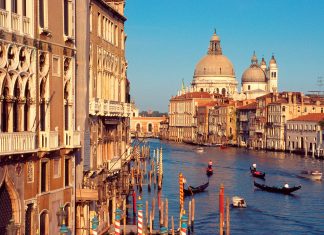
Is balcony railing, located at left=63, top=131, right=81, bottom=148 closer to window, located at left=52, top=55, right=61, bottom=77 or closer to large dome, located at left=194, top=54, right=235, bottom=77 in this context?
window, located at left=52, top=55, right=61, bottom=77

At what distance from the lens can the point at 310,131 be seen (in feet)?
173

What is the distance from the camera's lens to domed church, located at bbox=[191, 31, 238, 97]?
96500 millimetres

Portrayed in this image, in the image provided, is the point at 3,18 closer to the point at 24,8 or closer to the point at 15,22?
the point at 15,22

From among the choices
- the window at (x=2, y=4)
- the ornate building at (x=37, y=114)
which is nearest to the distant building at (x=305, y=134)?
the ornate building at (x=37, y=114)

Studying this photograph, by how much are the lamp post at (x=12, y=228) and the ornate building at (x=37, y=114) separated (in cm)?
8

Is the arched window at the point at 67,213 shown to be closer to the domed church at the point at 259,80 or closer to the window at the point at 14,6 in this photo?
the window at the point at 14,6

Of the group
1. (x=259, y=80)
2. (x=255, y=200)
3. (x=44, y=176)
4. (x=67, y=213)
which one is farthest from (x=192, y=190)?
(x=259, y=80)

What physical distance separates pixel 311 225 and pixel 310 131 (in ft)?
112

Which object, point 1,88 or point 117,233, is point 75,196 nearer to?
point 117,233

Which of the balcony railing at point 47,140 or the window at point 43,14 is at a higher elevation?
the window at point 43,14

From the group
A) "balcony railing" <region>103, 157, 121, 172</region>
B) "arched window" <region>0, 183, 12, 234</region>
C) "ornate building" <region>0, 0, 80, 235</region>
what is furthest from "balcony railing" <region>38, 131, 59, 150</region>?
"balcony railing" <region>103, 157, 121, 172</region>

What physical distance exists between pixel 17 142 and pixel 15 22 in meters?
1.27

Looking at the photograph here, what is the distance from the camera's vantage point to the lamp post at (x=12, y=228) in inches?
323

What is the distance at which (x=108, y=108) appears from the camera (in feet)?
45.6
